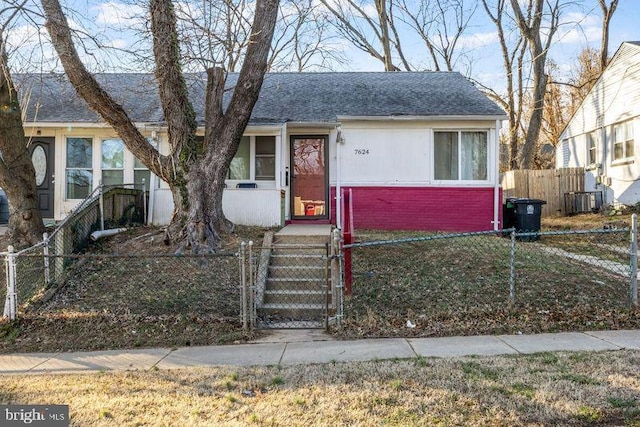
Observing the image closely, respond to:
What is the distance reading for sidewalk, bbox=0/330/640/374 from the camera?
4906 mm

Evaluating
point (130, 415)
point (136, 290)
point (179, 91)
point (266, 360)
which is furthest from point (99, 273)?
point (130, 415)

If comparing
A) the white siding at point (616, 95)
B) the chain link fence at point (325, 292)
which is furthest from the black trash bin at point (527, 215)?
the white siding at point (616, 95)

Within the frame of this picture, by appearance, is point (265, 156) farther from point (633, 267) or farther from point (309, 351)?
point (633, 267)

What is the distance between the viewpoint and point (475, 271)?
775 cm

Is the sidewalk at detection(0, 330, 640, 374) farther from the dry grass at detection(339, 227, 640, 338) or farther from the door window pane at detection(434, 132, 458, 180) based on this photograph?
the door window pane at detection(434, 132, 458, 180)

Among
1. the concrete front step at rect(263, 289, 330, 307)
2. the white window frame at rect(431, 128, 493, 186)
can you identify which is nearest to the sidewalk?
the concrete front step at rect(263, 289, 330, 307)

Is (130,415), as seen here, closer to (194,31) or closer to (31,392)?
(31,392)

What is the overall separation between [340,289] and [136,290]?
3356mm

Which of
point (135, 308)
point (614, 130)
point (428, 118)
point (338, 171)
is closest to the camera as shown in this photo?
point (135, 308)

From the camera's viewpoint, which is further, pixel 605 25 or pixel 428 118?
pixel 605 25

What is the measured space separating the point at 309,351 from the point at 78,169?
1031 centimetres

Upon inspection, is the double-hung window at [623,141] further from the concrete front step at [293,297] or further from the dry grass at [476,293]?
the concrete front step at [293,297]

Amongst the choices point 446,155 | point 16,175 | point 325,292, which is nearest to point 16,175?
point 16,175

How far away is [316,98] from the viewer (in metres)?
13.5
